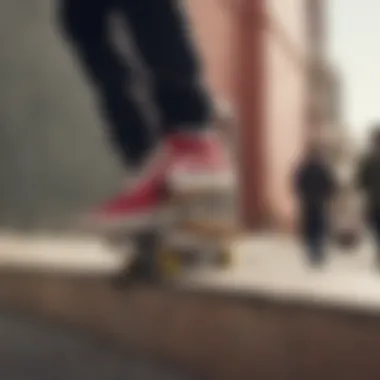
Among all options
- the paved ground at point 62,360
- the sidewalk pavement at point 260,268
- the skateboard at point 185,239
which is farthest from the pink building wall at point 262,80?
the paved ground at point 62,360

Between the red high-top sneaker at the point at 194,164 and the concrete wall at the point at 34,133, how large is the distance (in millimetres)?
592

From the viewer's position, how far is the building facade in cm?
209

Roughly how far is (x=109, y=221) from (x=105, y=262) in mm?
163

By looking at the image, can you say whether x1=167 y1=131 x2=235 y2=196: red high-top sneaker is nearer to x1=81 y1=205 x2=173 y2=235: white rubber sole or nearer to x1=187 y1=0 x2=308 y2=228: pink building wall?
x1=81 y1=205 x2=173 y2=235: white rubber sole

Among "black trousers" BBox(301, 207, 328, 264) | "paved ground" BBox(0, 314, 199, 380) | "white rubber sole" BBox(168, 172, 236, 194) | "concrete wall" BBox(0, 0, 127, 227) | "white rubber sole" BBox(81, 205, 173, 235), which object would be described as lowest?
"paved ground" BBox(0, 314, 199, 380)

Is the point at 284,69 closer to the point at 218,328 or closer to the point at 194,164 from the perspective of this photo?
the point at 194,164

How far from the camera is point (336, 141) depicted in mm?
1445

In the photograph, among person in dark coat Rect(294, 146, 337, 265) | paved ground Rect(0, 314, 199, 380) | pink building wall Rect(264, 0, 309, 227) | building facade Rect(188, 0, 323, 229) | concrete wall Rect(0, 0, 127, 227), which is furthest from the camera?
pink building wall Rect(264, 0, 309, 227)

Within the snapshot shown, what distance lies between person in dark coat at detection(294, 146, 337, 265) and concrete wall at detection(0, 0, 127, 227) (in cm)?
56

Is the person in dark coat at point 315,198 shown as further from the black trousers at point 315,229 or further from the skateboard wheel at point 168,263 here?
the skateboard wheel at point 168,263

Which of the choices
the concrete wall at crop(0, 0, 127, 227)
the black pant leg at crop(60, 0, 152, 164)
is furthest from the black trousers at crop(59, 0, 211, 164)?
the concrete wall at crop(0, 0, 127, 227)

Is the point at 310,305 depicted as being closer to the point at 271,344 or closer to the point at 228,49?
the point at 271,344

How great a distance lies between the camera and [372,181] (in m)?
1.16

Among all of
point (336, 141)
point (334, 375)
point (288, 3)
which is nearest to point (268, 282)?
point (334, 375)
